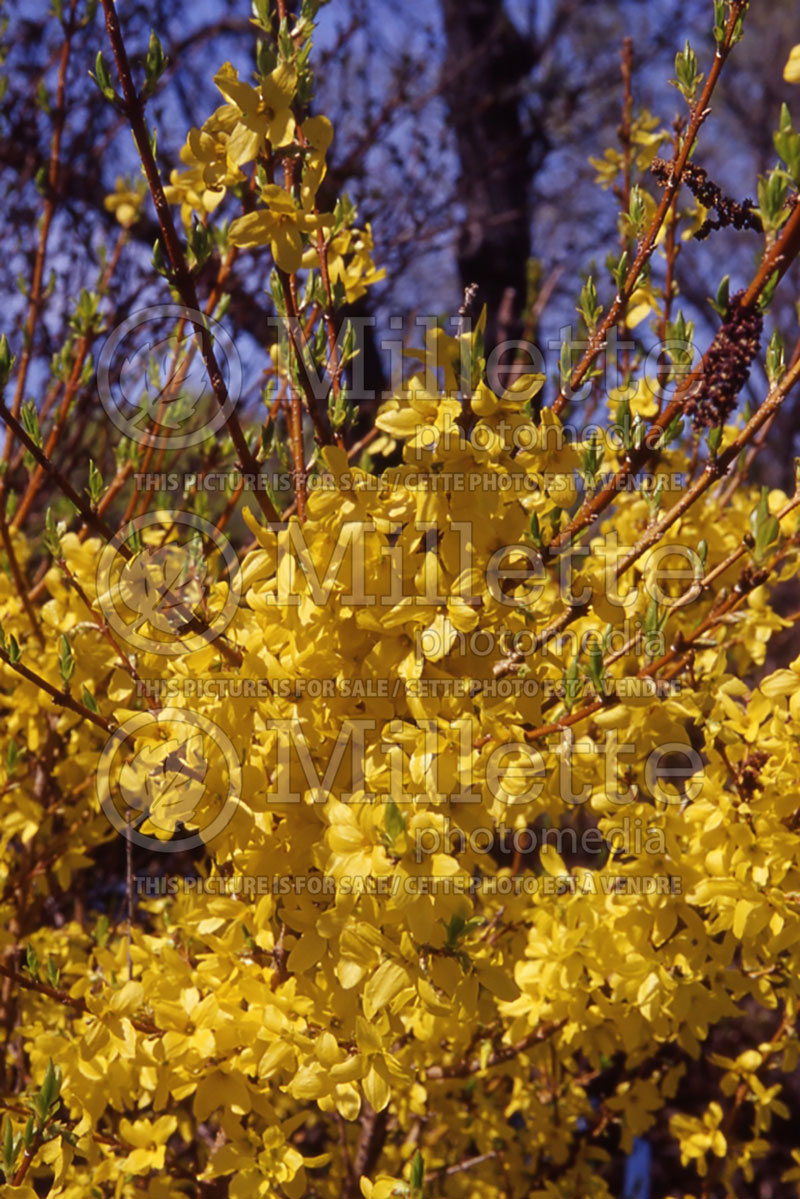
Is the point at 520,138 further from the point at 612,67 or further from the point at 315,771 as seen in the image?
the point at 315,771

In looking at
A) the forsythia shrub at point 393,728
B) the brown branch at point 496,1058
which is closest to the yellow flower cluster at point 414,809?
the forsythia shrub at point 393,728

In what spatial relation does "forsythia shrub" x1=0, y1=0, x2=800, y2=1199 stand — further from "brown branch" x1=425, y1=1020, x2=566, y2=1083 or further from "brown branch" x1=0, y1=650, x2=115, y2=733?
"brown branch" x1=425, y1=1020, x2=566, y2=1083

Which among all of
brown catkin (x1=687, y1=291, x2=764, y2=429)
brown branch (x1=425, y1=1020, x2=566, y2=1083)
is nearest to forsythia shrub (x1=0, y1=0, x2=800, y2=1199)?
brown catkin (x1=687, y1=291, x2=764, y2=429)

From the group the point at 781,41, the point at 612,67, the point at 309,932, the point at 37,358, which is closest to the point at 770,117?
the point at 781,41

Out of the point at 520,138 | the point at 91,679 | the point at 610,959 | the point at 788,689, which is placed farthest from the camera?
the point at 520,138

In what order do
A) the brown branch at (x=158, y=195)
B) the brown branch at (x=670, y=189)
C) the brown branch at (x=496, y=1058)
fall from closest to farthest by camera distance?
the brown branch at (x=158, y=195), the brown branch at (x=670, y=189), the brown branch at (x=496, y=1058)

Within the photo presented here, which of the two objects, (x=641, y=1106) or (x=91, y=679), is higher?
(x=91, y=679)

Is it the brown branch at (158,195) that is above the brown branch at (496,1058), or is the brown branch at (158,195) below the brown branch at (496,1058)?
above

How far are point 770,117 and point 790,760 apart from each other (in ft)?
39.8

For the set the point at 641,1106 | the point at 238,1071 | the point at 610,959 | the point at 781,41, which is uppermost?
the point at 781,41

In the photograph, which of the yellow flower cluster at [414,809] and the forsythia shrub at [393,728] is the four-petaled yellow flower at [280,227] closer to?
the forsythia shrub at [393,728]

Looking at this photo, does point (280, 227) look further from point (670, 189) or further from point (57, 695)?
point (57, 695)

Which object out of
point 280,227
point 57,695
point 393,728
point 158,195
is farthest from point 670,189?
point 57,695

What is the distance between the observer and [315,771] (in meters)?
1.57
